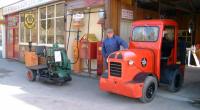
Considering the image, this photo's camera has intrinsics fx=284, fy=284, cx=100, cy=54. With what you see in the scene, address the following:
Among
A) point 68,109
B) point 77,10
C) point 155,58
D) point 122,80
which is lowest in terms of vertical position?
point 68,109

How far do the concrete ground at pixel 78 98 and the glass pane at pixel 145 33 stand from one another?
1.56 m

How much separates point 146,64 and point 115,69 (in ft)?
2.56

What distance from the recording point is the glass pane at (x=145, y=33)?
7344 millimetres

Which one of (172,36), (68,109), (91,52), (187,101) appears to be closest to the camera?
(68,109)

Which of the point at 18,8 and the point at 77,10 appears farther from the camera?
the point at 18,8

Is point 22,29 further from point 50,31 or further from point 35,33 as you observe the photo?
point 50,31

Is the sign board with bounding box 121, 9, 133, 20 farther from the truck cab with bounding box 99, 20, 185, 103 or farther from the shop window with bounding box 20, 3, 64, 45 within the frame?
the shop window with bounding box 20, 3, 64, 45

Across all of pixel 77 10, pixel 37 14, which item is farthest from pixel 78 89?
pixel 37 14

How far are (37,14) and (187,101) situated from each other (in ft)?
34.9

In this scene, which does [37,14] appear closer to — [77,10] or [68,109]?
[77,10]

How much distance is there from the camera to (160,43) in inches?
283

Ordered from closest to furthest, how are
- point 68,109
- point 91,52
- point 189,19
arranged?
point 68,109 → point 91,52 → point 189,19

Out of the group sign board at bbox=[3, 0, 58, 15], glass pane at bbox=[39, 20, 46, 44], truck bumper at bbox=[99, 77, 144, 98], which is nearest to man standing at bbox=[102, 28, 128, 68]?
truck bumper at bbox=[99, 77, 144, 98]

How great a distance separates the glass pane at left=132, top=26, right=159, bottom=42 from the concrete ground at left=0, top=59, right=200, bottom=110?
156cm
